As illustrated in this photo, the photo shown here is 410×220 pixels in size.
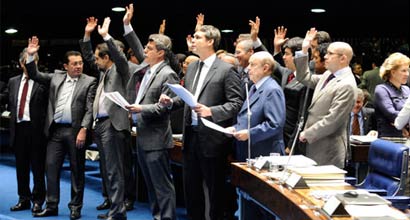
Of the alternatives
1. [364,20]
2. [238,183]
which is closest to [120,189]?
[238,183]

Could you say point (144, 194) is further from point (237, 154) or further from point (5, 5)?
point (5, 5)

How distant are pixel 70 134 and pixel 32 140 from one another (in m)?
0.58

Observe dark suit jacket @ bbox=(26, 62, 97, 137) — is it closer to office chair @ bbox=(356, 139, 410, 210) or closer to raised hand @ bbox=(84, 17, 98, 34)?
raised hand @ bbox=(84, 17, 98, 34)

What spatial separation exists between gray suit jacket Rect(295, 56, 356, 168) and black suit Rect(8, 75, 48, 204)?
8.52 ft

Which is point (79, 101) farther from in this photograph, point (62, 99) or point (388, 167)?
point (388, 167)

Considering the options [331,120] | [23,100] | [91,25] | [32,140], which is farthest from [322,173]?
[23,100]

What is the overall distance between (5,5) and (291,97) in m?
5.47

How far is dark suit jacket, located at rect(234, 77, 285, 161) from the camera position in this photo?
4500 millimetres

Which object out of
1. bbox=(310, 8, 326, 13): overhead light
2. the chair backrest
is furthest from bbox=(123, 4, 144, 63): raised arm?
bbox=(310, 8, 326, 13): overhead light

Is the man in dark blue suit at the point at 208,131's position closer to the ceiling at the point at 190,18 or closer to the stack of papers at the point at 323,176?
the stack of papers at the point at 323,176

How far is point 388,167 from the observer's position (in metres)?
3.81

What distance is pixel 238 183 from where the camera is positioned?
13.8ft

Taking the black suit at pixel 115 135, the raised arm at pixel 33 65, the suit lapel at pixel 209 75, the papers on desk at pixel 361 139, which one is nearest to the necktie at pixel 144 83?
the black suit at pixel 115 135

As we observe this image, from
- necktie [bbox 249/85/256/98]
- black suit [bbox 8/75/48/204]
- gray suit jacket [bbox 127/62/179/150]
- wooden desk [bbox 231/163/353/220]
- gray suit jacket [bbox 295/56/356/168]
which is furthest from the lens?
black suit [bbox 8/75/48/204]
